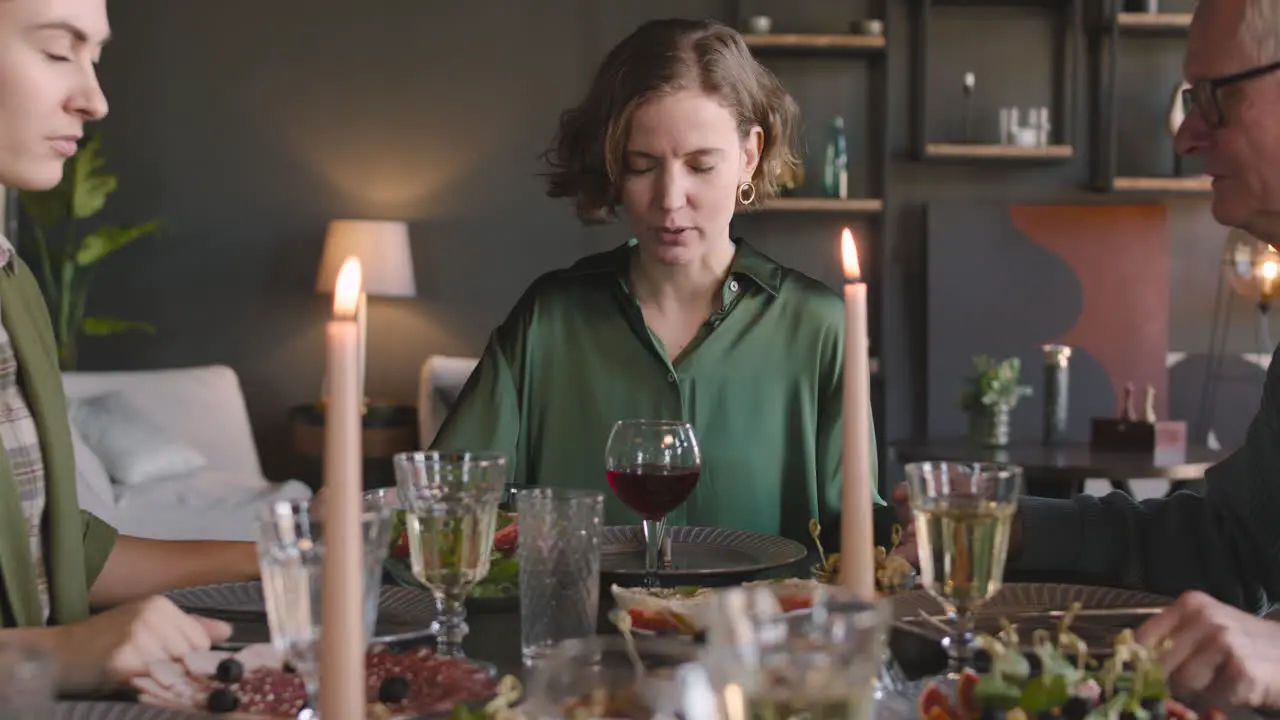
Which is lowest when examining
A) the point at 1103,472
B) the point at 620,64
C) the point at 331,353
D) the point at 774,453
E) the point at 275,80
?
the point at 1103,472

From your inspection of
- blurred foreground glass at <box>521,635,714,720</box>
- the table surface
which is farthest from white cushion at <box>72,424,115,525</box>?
blurred foreground glass at <box>521,635,714,720</box>

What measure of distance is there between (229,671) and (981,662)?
594 mm

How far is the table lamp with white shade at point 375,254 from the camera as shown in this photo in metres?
5.66

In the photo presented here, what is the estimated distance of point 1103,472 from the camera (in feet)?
13.9

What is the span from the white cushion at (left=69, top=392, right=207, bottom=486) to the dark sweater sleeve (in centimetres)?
375

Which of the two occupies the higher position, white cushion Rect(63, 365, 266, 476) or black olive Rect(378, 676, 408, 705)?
black olive Rect(378, 676, 408, 705)

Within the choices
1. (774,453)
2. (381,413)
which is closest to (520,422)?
(774,453)

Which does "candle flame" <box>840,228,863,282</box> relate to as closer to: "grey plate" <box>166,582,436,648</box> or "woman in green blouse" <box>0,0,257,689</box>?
"grey plate" <box>166,582,436,648</box>

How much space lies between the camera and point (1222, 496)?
5.32 ft

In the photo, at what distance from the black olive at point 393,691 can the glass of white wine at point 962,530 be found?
41 cm

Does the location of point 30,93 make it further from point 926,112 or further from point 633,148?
point 926,112

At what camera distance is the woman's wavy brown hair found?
7.14 ft

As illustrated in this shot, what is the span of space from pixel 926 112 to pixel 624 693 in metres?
5.65

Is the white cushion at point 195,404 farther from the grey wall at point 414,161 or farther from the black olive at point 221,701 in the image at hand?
the black olive at point 221,701
